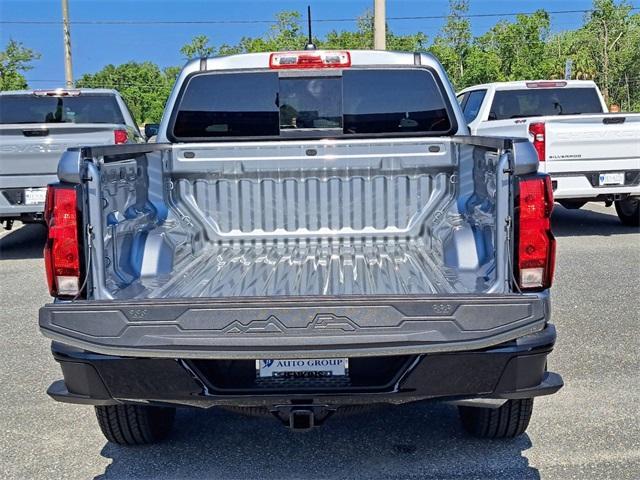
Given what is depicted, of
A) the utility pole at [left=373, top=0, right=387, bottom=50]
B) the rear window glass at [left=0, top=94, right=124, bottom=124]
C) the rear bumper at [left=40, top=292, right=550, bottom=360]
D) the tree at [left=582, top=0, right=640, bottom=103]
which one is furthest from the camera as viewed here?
the tree at [left=582, top=0, right=640, bottom=103]

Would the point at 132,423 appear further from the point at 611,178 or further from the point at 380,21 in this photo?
the point at 380,21

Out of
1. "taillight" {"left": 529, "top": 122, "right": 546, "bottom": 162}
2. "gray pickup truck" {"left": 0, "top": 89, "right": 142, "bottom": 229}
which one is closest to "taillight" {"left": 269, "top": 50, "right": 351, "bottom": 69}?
"gray pickup truck" {"left": 0, "top": 89, "right": 142, "bottom": 229}

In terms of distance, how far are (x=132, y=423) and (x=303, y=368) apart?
4.19 feet

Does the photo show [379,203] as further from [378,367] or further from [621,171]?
[621,171]

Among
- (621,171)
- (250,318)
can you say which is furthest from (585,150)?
(250,318)

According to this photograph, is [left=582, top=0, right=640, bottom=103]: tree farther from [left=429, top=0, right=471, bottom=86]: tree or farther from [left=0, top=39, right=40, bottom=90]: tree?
[left=0, top=39, right=40, bottom=90]: tree

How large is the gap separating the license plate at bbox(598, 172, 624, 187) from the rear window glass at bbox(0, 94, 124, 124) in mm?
6402

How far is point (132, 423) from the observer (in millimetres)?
3971

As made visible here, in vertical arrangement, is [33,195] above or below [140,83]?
below

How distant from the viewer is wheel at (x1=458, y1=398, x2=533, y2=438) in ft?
12.9

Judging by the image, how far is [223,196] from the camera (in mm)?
4902

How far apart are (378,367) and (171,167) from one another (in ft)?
6.97

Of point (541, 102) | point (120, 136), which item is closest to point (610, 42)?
point (541, 102)

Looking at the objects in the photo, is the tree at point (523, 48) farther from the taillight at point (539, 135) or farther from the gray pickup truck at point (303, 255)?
the gray pickup truck at point (303, 255)
